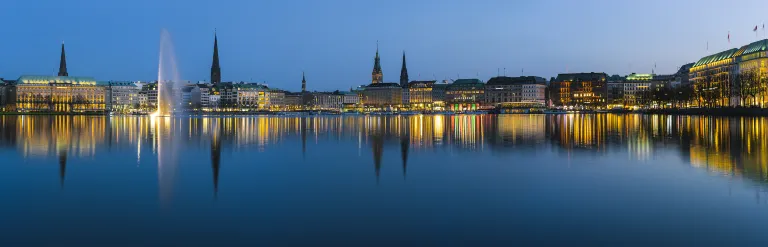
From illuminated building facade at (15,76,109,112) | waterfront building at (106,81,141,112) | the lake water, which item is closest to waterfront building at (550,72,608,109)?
waterfront building at (106,81,141,112)

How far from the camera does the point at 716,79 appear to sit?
395ft

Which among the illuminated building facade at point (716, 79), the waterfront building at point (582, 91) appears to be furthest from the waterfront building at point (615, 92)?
the illuminated building facade at point (716, 79)

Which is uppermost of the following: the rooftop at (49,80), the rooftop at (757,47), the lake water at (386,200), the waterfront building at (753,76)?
the rooftop at (49,80)

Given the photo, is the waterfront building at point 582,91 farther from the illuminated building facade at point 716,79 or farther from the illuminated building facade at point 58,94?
the illuminated building facade at point 58,94

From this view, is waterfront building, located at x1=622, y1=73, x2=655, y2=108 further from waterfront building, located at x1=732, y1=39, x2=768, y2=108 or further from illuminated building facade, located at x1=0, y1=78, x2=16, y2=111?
illuminated building facade, located at x1=0, y1=78, x2=16, y2=111

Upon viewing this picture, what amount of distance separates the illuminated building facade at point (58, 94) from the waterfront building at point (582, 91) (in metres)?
135

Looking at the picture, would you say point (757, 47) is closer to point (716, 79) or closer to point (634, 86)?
point (716, 79)

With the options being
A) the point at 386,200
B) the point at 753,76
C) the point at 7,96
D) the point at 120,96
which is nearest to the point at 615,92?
the point at 753,76

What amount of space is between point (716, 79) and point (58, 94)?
16314cm

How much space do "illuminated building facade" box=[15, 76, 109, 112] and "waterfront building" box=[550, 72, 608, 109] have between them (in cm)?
13509

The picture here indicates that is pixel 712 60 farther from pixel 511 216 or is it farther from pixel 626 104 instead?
pixel 511 216

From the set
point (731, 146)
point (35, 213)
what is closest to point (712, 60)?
point (731, 146)

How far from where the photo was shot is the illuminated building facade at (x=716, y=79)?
10307cm

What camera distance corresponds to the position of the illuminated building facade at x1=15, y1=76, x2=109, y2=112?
159875mm
